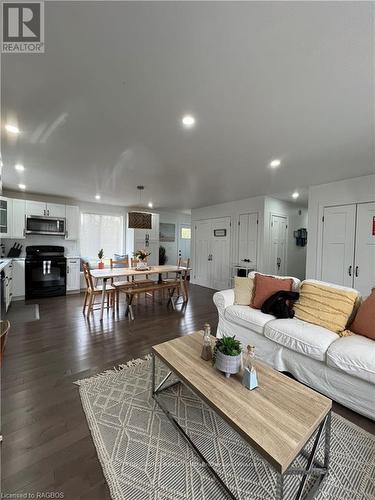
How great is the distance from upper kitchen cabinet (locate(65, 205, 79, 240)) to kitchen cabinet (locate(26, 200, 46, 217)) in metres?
0.51

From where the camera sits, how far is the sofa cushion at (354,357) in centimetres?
159

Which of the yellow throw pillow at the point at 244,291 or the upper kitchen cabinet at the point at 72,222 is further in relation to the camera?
the upper kitchen cabinet at the point at 72,222

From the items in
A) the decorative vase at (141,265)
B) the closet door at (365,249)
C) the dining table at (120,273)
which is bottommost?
the dining table at (120,273)

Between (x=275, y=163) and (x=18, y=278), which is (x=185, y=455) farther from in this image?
(x=18, y=278)

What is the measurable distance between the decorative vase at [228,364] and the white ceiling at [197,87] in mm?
1950

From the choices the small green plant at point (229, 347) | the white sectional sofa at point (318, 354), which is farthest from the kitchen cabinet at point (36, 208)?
the small green plant at point (229, 347)

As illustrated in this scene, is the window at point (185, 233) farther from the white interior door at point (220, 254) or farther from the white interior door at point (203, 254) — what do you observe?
the white interior door at point (220, 254)

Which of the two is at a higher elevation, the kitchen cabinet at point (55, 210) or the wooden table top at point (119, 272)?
the kitchen cabinet at point (55, 210)

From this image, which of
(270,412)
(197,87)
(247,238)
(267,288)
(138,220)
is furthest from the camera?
(247,238)

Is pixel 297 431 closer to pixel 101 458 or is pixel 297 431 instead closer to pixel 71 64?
pixel 101 458

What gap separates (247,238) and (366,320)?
12.3ft

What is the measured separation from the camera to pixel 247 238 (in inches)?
219

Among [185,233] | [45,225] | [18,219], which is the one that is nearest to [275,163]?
[45,225]

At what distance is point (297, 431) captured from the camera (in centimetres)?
103
